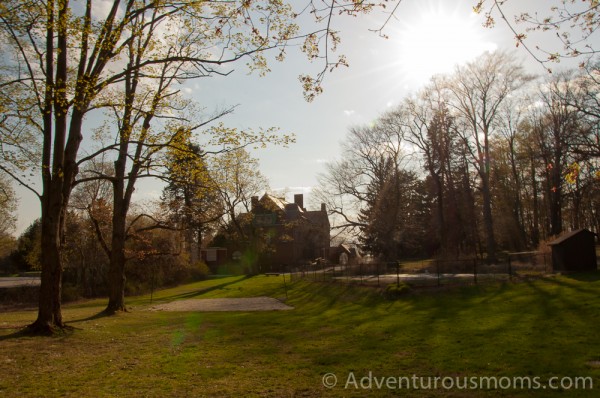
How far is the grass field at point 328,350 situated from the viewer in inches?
281

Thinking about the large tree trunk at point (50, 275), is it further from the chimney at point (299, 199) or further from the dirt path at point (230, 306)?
the chimney at point (299, 199)

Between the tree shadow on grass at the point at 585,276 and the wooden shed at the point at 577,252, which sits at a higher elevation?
the wooden shed at the point at 577,252

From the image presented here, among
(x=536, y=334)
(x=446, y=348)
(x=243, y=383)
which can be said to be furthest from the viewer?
(x=536, y=334)

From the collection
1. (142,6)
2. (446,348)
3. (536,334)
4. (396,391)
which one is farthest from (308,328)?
(142,6)

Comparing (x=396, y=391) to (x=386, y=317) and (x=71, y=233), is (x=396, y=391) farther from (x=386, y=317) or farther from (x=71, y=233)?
(x=71, y=233)

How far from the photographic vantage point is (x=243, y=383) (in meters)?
7.33

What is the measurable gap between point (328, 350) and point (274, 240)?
174 feet

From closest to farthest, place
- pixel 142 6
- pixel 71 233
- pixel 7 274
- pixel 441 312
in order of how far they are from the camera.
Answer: pixel 142 6 → pixel 441 312 → pixel 71 233 → pixel 7 274

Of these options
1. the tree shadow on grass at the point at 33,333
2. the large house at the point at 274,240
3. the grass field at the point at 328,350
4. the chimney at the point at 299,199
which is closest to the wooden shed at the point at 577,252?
the grass field at the point at 328,350

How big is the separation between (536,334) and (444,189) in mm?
39608

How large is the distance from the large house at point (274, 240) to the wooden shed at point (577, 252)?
105ft

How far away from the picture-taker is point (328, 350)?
1003 centimetres

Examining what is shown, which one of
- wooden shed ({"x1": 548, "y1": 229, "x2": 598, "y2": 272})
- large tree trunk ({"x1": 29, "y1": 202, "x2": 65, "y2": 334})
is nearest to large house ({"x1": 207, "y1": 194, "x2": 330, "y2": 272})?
wooden shed ({"x1": 548, "y1": 229, "x2": 598, "y2": 272})

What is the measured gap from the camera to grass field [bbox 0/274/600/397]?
23.4ft
